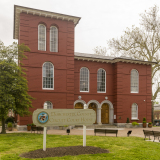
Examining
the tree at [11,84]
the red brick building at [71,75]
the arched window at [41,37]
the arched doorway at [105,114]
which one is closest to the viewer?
the tree at [11,84]

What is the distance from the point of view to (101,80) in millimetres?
27234

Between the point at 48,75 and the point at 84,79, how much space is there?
17.2ft

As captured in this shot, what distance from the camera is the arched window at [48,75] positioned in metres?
22.6

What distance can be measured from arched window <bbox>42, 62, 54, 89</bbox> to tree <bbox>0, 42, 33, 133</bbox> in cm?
455

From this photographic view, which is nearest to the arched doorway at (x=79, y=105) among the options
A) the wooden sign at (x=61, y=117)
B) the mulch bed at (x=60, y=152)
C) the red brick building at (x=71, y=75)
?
the red brick building at (x=71, y=75)

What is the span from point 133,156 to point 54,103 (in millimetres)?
14051

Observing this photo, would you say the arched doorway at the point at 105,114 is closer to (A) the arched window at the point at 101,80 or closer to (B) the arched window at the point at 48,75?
(A) the arched window at the point at 101,80

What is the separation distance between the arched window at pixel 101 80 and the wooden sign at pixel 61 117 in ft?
51.2

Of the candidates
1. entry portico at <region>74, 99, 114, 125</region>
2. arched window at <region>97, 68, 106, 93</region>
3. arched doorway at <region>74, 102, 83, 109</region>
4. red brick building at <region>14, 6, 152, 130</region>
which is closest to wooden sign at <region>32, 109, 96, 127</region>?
red brick building at <region>14, 6, 152, 130</region>

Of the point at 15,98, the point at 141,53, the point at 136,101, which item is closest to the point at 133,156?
the point at 15,98

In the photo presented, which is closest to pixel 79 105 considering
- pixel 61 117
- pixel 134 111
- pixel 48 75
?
pixel 48 75

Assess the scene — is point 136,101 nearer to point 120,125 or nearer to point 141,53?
point 120,125

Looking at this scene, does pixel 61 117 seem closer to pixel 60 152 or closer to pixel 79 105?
pixel 60 152

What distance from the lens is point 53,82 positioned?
894 inches
